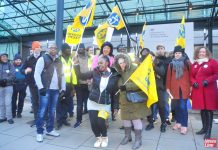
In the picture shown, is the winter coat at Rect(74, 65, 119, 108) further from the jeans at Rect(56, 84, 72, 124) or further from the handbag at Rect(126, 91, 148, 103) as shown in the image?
the jeans at Rect(56, 84, 72, 124)

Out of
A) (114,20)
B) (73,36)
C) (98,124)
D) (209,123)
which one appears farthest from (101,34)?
(209,123)

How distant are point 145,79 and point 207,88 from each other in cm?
144

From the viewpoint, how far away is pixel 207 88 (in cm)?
483

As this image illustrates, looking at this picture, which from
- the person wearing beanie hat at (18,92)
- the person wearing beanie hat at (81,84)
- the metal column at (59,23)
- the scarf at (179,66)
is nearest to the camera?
the scarf at (179,66)

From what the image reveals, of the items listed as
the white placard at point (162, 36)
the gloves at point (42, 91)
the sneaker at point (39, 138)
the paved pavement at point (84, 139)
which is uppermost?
the white placard at point (162, 36)

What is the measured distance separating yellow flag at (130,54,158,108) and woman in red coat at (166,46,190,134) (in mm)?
1021

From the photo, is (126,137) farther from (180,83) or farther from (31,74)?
(31,74)

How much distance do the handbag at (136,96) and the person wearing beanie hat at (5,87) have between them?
10.8ft

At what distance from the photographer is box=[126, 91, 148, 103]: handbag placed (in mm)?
4254

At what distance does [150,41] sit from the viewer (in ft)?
34.6

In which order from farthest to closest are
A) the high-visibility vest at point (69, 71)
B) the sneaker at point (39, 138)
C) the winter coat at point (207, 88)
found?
the high-visibility vest at point (69, 71) < the winter coat at point (207, 88) < the sneaker at point (39, 138)

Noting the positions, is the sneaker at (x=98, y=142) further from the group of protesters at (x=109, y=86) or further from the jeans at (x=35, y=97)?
the jeans at (x=35, y=97)

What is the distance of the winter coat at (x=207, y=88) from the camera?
15.7ft

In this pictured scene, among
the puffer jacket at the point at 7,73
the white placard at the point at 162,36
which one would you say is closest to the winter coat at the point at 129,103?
the puffer jacket at the point at 7,73
